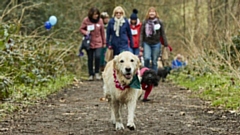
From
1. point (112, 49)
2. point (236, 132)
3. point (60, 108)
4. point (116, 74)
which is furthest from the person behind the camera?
point (112, 49)

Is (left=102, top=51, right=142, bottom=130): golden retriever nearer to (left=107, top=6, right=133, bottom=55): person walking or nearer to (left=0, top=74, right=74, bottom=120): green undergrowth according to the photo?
(left=0, top=74, right=74, bottom=120): green undergrowth

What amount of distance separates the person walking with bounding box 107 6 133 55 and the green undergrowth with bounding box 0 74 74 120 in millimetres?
1909

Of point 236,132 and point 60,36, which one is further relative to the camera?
point 60,36

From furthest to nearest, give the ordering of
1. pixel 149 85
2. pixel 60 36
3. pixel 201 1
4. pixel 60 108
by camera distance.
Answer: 1. pixel 60 36
2. pixel 201 1
3. pixel 149 85
4. pixel 60 108

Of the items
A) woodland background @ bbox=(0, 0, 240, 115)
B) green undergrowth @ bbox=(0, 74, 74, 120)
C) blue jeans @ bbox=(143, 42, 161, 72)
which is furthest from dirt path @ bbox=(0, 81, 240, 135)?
blue jeans @ bbox=(143, 42, 161, 72)

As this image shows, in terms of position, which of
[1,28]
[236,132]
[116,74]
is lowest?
[236,132]

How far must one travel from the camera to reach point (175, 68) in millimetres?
17609

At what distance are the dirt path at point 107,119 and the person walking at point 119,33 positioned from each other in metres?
3.28

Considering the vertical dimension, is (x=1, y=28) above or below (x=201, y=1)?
below

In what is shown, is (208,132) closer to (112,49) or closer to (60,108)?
(60,108)

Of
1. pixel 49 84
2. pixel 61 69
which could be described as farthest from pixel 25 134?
pixel 61 69

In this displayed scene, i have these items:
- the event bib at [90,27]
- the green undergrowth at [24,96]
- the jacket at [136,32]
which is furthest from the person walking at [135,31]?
the green undergrowth at [24,96]

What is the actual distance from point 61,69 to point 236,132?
30.7 feet

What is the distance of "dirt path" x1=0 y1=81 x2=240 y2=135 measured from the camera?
6.38m
